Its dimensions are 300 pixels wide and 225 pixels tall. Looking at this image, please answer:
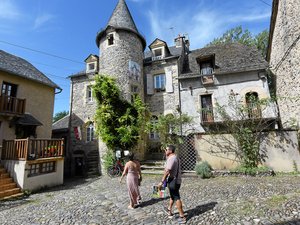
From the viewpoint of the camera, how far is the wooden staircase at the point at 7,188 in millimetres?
6987

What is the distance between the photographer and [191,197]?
18.1ft

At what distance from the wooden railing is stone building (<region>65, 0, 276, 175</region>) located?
3.27 metres

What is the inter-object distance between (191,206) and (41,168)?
7425 millimetres

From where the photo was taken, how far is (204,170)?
26.7 ft

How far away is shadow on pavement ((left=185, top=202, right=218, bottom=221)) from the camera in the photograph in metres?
4.21

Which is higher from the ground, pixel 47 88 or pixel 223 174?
pixel 47 88

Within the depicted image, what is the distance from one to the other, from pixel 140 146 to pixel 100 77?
534 centimetres

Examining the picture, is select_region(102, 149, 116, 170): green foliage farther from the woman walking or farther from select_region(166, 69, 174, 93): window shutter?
select_region(166, 69, 174, 93): window shutter

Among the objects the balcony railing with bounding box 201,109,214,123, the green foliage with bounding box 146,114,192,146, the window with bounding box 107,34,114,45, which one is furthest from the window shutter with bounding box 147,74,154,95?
the balcony railing with bounding box 201,109,214,123

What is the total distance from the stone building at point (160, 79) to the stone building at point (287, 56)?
3.17 ft

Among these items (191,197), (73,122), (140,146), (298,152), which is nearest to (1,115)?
(73,122)

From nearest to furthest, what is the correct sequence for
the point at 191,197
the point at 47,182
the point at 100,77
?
the point at 191,197 < the point at 47,182 < the point at 100,77

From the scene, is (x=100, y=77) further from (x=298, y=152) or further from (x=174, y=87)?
(x=298, y=152)

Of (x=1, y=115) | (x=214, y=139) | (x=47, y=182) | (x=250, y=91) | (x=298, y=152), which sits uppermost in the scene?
(x=250, y=91)
